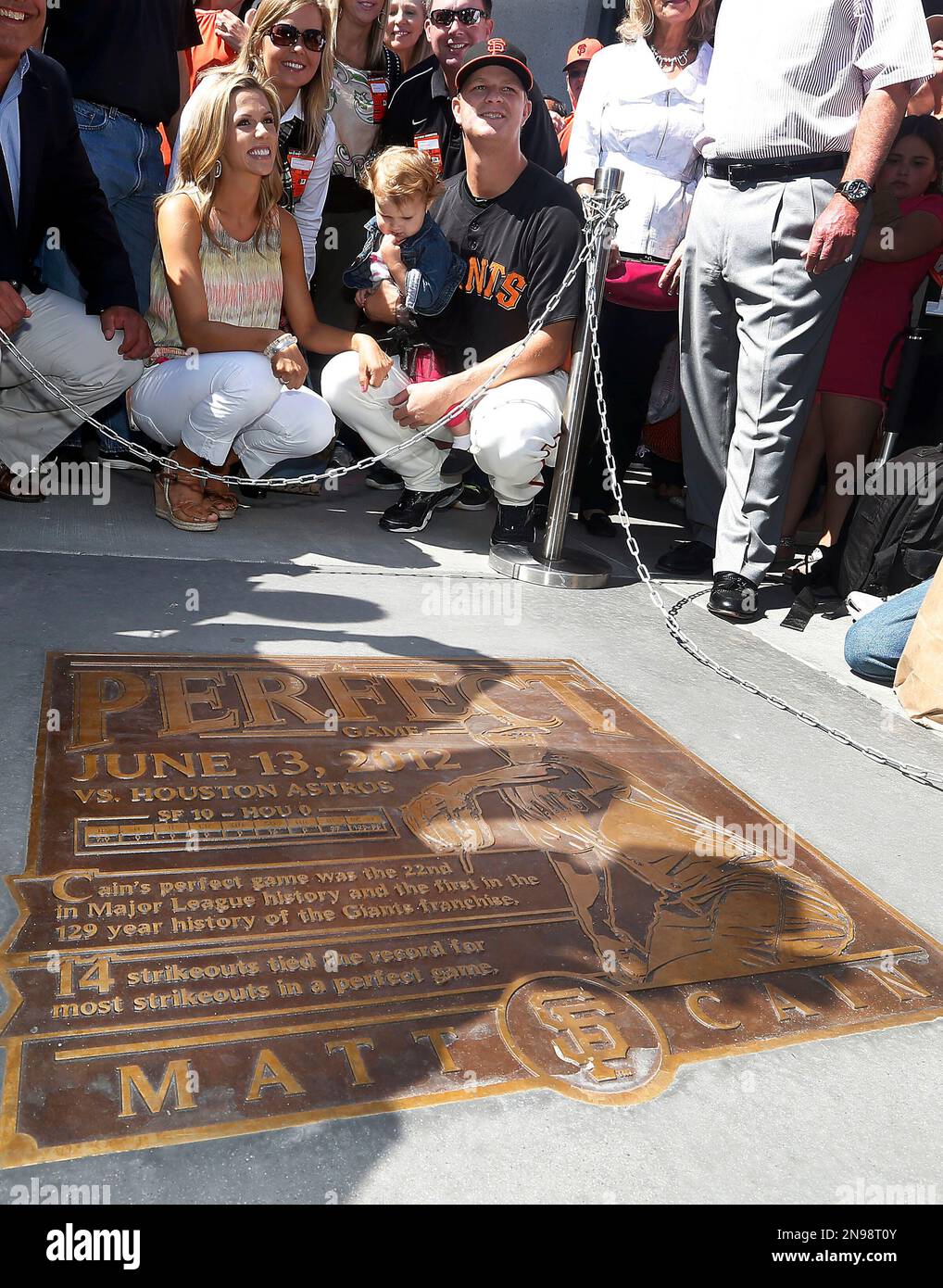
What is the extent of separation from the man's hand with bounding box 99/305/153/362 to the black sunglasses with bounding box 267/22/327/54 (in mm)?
1230

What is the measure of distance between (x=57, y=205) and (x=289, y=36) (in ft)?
3.68

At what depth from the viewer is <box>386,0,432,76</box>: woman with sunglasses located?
4582mm

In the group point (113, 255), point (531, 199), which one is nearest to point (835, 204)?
point (531, 199)

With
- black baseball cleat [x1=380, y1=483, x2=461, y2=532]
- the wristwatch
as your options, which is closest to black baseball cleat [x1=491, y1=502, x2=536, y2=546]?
black baseball cleat [x1=380, y1=483, x2=461, y2=532]

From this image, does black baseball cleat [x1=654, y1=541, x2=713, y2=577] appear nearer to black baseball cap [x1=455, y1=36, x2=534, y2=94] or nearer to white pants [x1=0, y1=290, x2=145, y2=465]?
black baseball cap [x1=455, y1=36, x2=534, y2=94]

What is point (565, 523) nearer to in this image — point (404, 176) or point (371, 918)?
point (404, 176)

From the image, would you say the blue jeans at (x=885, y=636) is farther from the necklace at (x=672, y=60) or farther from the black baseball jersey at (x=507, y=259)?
the necklace at (x=672, y=60)

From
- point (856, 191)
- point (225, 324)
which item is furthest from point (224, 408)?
point (856, 191)

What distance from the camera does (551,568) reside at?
4.24 meters

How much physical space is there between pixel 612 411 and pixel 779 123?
145 cm

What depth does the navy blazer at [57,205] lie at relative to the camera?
144 inches

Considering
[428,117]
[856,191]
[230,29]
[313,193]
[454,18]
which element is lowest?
[313,193]

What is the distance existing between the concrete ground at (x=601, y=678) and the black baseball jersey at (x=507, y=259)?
845 millimetres

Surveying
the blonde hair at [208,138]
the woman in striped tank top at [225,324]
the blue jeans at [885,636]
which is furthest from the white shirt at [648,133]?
the blue jeans at [885,636]
